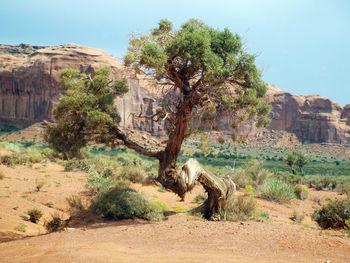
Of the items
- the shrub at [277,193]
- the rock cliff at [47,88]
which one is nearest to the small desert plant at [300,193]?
the shrub at [277,193]

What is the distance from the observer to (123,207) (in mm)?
8781

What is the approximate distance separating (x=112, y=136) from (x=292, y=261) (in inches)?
253

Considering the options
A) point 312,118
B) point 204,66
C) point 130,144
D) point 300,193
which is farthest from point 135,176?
point 312,118

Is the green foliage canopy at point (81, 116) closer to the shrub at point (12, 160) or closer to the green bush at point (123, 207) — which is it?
the green bush at point (123, 207)

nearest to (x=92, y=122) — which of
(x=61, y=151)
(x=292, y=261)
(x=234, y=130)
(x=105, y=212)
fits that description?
(x=61, y=151)

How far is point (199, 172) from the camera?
8688 mm

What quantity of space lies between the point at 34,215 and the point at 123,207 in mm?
3732

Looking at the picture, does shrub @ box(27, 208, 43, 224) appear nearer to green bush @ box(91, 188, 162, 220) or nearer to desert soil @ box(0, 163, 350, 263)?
desert soil @ box(0, 163, 350, 263)

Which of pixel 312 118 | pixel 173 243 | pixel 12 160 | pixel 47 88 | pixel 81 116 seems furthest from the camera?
pixel 312 118

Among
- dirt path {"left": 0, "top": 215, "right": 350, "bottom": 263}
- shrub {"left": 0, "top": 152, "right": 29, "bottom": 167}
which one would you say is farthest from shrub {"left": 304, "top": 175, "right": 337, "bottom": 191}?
shrub {"left": 0, "top": 152, "right": 29, "bottom": 167}

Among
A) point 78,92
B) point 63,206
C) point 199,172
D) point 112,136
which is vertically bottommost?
point 63,206

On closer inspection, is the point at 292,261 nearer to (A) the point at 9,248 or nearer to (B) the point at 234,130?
(A) the point at 9,248

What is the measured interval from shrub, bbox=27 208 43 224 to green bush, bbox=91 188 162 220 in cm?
253

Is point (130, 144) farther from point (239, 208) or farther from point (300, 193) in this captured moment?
point (300, 193)
